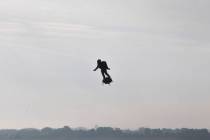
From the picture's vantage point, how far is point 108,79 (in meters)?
52.1

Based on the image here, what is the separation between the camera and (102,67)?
172ft

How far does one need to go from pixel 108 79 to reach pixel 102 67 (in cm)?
110
